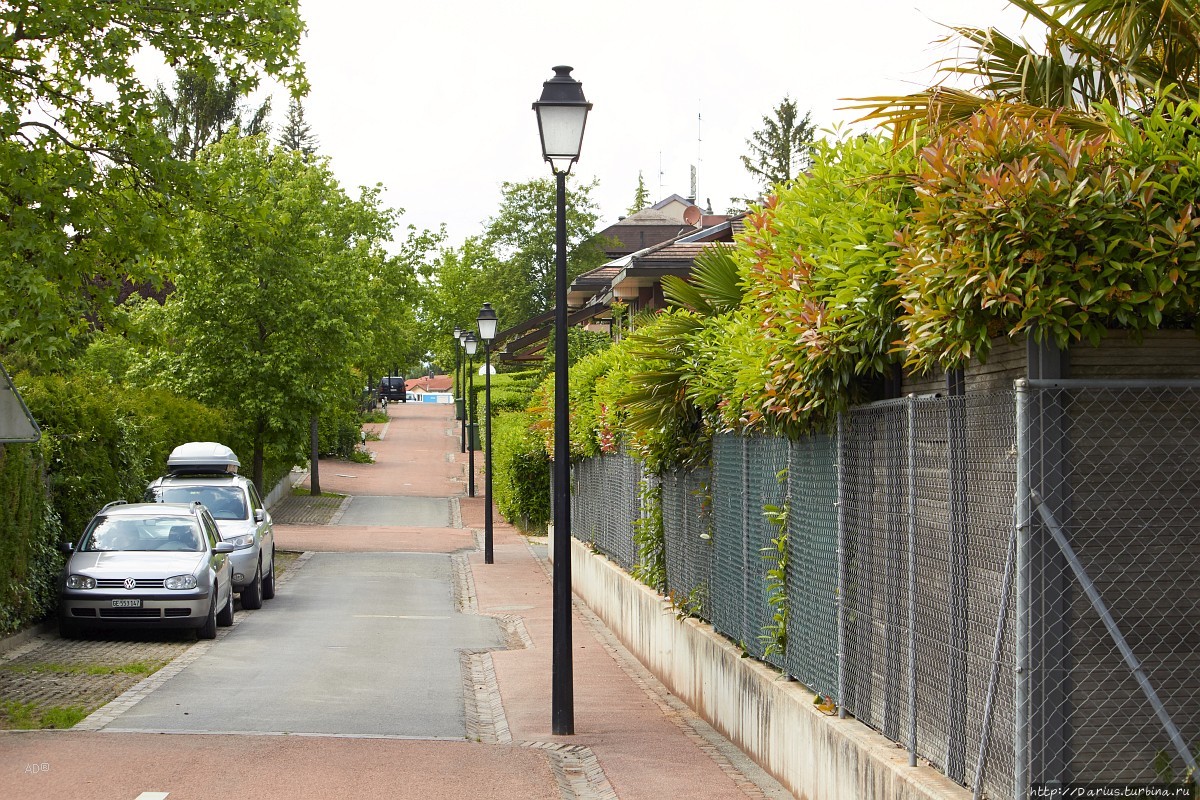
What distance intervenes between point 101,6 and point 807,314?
9728mm

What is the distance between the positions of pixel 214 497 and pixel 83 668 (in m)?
8.72

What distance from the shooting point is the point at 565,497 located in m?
11.3

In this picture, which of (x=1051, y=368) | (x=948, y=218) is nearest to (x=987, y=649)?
(x=1051, y=368)

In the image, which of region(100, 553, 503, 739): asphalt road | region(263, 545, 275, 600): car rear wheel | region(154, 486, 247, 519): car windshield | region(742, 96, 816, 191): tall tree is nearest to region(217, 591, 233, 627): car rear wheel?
region(100, 553, 503, 739): asphalt road

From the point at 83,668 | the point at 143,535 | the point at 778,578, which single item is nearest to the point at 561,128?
the point at 778,578

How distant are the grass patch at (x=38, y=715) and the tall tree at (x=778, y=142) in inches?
2583

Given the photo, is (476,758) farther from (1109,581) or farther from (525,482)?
(525,482)

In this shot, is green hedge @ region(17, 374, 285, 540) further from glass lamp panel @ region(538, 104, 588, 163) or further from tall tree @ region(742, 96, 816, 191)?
tall tree @ region(742, 96, 816, 191)

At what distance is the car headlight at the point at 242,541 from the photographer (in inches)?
813

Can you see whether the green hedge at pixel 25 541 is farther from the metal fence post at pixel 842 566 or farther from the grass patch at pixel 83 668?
the metal fence post at pixel 842 566

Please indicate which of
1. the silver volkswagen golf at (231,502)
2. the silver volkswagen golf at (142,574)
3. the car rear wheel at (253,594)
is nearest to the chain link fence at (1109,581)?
the silver volkswagen golf at (142,574)

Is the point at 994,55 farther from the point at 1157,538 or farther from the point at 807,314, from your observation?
the point at 1157,538

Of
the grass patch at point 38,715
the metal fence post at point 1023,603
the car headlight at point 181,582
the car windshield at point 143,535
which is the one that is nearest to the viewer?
the metal fence post at point 1023,603

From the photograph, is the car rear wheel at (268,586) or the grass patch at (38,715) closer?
the grass patch at (38,715)
